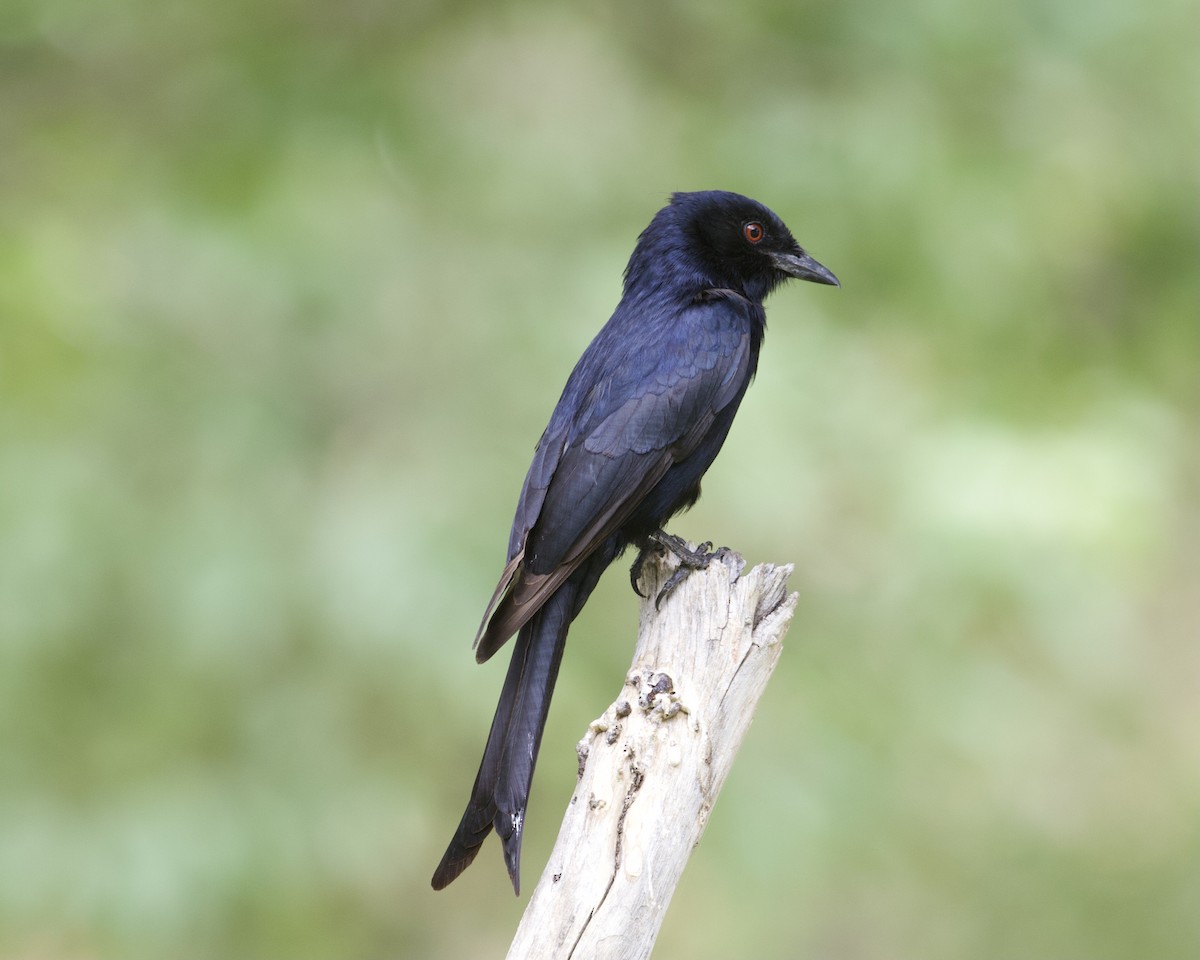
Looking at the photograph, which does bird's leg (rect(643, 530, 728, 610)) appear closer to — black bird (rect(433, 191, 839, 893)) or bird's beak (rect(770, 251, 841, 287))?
black bird (rect(433, 191, 839, 893))

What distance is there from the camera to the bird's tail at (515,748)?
9.61 ft

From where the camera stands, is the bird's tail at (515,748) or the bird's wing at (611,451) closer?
the bird's tail at (515,748)

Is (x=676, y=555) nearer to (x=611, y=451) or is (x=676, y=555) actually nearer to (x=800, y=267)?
(x=611, y=451)

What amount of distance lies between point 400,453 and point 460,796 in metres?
1.44

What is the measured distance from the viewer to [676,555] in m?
3.55

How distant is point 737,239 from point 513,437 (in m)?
1.30

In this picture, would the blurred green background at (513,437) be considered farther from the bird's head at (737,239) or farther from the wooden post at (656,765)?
the wooden post at (656,765)

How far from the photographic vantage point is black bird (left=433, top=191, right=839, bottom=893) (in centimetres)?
309

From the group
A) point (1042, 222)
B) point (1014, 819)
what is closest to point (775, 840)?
point (1014, 819)

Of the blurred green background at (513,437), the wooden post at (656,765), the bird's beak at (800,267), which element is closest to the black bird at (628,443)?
the bird's beak at (800,267)

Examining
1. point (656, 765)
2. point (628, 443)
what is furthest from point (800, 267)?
point (656, 765)

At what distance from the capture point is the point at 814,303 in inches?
214

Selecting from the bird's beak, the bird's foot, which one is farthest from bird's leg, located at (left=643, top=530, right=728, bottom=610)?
the bird's beak

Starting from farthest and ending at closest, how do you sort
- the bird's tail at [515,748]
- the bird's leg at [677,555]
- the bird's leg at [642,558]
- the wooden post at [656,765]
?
the bird's leg at [642,558] < the bird's leg at [677,555] < the bird's tail at [515,748] < the wooden post at [656,765]
